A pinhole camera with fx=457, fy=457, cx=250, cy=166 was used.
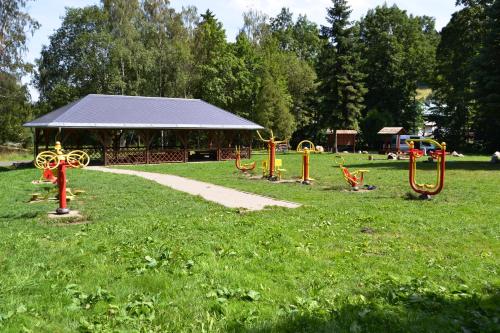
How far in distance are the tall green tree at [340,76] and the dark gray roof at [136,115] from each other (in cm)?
984

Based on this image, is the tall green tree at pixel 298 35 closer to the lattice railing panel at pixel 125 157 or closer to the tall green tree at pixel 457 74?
the tall green tree at pixel 457 74

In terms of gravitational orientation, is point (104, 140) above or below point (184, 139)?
below

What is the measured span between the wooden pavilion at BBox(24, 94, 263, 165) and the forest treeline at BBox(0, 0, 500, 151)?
10.00 m

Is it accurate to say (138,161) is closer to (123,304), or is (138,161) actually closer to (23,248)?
(23,248)

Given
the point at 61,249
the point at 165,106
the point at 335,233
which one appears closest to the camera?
the point at 61,249

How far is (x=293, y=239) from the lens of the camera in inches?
282

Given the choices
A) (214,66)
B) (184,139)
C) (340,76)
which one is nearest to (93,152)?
(184,139)

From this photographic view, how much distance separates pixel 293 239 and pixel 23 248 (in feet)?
13.1

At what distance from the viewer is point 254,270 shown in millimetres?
5625

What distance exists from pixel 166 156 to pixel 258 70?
2153 centimetres

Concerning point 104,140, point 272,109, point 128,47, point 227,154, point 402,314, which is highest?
point 128,47

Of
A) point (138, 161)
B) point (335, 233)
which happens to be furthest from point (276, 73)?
point (335, 233)

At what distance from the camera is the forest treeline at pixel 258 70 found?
39.1m

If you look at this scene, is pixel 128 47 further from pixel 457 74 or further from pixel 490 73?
pixel 490 73
